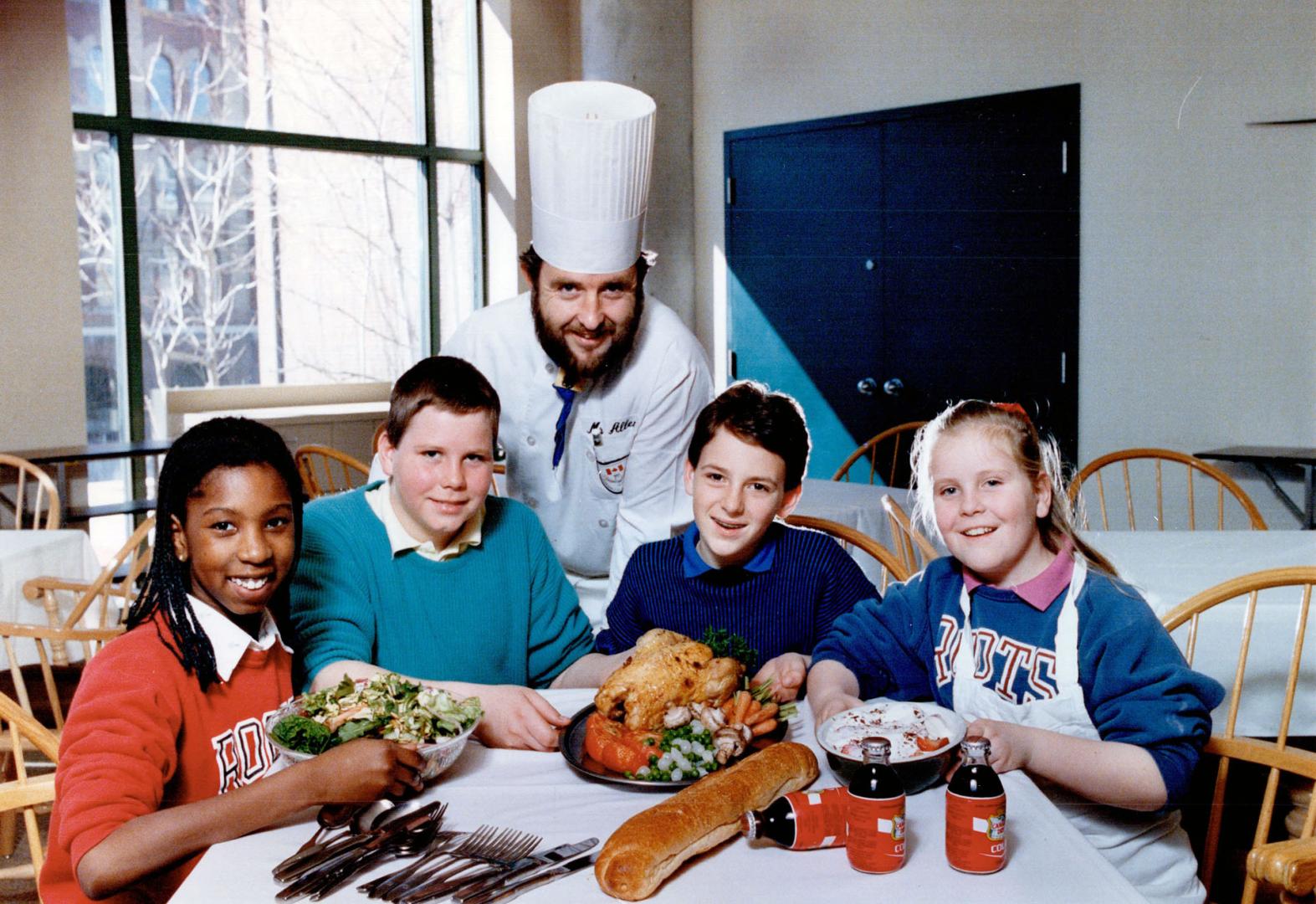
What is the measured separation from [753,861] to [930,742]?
0.28 meters

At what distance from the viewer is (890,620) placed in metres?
1.67

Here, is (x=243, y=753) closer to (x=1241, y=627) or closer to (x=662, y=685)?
(x=662, y=685)

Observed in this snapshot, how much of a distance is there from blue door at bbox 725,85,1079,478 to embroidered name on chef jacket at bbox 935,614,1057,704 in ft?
10.4

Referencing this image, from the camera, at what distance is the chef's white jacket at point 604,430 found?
2.27 metres

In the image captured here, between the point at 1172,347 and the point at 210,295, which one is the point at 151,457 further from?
the point at 1172,347

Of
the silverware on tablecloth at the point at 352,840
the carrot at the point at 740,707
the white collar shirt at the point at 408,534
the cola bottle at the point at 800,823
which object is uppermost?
the white collar shirt at the point at 408,534

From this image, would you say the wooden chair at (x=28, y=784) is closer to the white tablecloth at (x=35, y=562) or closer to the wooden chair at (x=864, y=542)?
the wooden chair at (x=864, y=542)

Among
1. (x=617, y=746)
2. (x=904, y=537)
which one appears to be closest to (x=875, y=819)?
(x=617, y=746)

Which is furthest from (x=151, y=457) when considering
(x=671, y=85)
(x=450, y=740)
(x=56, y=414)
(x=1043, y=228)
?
(x=450, y=740)

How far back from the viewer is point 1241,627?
2.14m

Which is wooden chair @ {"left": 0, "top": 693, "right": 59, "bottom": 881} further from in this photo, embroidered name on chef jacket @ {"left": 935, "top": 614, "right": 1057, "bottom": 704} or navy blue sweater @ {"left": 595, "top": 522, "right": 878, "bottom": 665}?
embroidered name on chef jacket @ {"left": 935, "top": 614, "right": 1057, "bottom": 704}

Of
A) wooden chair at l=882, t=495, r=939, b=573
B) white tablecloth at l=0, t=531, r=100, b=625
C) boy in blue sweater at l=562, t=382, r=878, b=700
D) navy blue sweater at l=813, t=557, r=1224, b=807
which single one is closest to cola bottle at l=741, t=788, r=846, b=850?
navy blue sweater at l=813, t=557, r=1224, b=807

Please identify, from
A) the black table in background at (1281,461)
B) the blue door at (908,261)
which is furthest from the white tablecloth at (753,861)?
the blue door at (908,261)

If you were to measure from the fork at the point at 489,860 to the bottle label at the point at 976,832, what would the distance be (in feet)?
1.26
